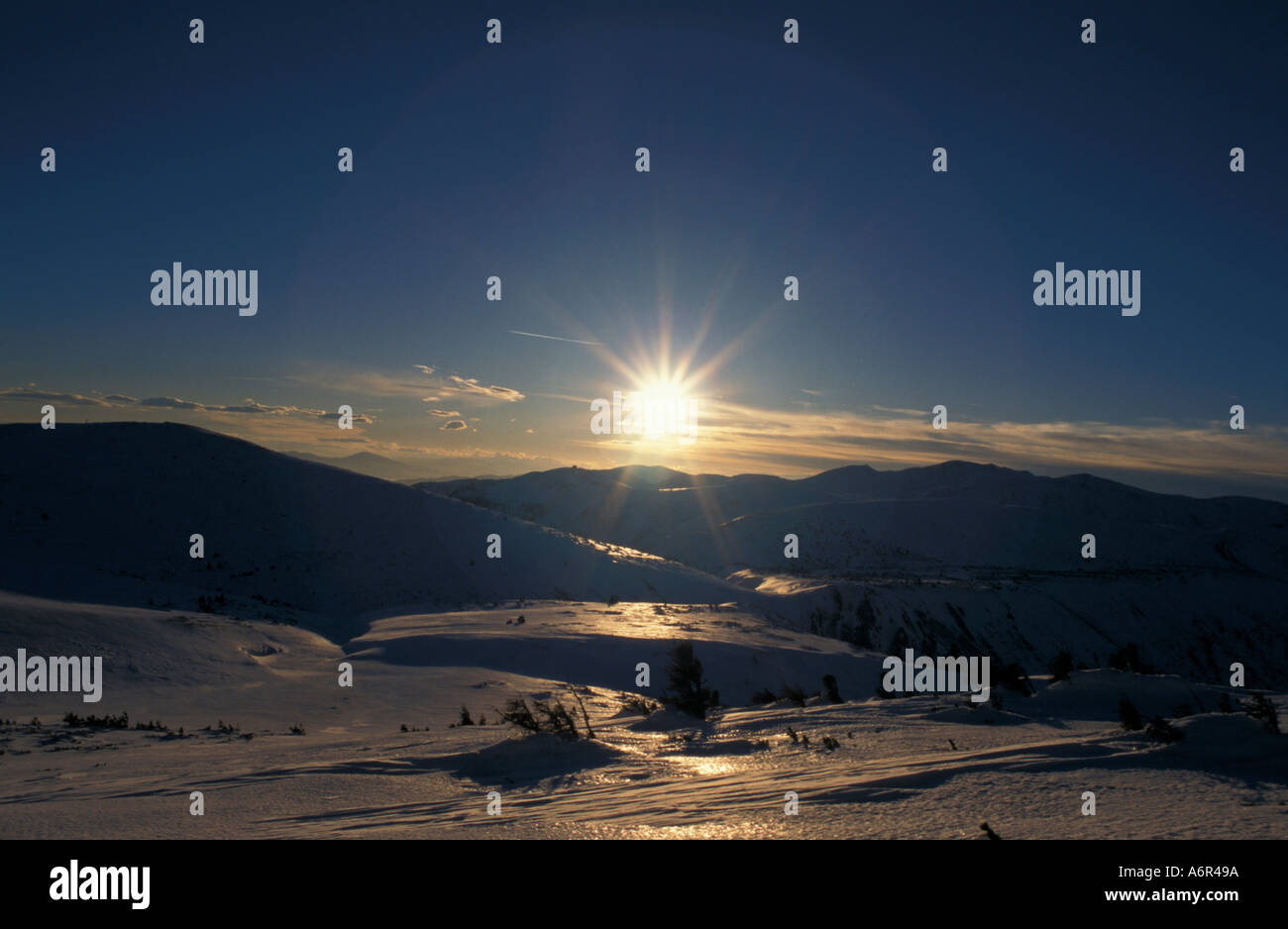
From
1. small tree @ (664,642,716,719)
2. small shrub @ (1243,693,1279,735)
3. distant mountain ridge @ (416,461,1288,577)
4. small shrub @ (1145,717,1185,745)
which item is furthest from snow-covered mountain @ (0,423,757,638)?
distant mountain ridge @ (416,461,1288,577)

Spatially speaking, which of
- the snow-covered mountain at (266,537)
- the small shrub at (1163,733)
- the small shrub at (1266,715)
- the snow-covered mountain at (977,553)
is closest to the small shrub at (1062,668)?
the small shrub at (1266,715)

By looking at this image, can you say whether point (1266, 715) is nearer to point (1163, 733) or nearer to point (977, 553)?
point (1163, 733)

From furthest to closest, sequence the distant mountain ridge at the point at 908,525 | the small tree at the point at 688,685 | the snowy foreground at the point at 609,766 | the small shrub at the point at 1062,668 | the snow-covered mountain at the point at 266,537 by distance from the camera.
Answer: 1. the distant mountain ridge at the point at 908,525
2. the snow-covered mountain at the point at 266,537
3. the small shrub at the point at 1062,668
4. the small tree at the point at 688,685
5. the snowy foreground at the point at 609,766

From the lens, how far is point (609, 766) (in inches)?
262

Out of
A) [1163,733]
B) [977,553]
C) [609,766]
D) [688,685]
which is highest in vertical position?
[1163,733]

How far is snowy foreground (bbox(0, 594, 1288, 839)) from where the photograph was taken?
13.6 feet

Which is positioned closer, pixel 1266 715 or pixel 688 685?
pixel 1266 715

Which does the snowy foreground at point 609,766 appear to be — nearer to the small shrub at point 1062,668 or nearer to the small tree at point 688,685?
the small shrub at point 1062,668

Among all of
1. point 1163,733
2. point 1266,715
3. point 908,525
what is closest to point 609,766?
point 1163,733

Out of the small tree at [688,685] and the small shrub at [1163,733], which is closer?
the small shrub at [1163,733]

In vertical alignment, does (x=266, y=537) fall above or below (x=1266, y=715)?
above

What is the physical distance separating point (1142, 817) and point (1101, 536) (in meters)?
95.0

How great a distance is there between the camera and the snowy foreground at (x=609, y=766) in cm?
416
